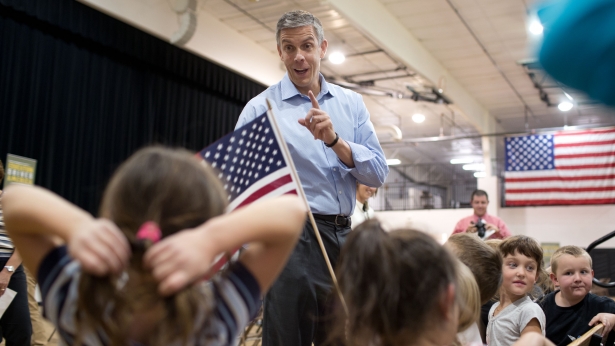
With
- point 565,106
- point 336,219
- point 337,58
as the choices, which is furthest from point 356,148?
point 565,106

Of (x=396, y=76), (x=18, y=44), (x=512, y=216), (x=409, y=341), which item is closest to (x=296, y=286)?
(x=409, y=341)

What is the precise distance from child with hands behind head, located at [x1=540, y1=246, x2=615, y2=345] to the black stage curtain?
4.82m

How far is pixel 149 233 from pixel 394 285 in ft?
1.61

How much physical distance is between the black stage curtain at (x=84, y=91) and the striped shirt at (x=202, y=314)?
5671 millimetres

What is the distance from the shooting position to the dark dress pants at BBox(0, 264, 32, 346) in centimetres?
354

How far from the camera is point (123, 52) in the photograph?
7.89 meters

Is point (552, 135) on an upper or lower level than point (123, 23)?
lower

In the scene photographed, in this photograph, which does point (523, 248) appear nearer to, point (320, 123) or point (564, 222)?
point (320, 123)

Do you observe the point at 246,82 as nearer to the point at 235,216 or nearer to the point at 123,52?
the point at 123,52

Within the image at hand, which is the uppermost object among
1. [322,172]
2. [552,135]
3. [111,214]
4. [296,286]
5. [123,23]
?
[123,23]

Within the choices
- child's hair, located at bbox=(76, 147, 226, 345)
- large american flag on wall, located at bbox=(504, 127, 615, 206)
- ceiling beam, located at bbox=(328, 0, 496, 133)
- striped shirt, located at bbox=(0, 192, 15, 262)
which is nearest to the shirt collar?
child's hair, located at bbox=(76, 147, 226, 345)

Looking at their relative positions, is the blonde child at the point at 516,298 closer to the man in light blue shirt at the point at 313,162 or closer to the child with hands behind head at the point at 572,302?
the child with hands behind head at the point at 572,302

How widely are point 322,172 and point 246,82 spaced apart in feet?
26.3

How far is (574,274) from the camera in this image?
325 centimetres
